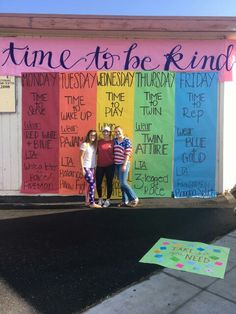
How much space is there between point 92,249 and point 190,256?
1.24 m

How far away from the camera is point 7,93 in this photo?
7348mm

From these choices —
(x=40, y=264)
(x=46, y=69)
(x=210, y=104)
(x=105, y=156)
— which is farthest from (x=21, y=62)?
(x=40, y=264)

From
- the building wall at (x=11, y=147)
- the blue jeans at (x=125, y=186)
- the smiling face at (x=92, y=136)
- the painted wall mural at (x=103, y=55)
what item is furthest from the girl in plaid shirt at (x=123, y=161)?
the building wall at (x=11, y=147)

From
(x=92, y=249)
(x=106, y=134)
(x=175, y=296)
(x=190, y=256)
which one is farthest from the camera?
(x=106, y=134)

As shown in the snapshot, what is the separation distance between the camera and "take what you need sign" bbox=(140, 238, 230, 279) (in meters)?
4.20

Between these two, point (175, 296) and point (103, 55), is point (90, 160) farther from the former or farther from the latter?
point (175, 296)

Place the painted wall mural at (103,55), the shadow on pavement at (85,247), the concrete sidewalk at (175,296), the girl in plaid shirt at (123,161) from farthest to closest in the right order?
1. the painted wall mural at (103,55)
2. the girl in plaid shirt at (123,161)
3. the shadow on pavement at (85,247)
4. the concrete sidewalk at (175,296)

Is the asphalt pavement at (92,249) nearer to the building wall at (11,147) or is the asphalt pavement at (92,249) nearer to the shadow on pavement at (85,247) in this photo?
the shadow on pavement at (85,247)

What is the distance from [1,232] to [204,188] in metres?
4.02

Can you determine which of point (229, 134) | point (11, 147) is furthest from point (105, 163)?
point (229, 134)

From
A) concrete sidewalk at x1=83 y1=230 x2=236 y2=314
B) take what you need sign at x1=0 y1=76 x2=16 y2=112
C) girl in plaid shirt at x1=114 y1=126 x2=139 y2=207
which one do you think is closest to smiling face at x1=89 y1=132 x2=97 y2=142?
girl in plaid shirt at x1=114 y1=126 x2=139 y2=207

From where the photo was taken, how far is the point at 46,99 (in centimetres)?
737

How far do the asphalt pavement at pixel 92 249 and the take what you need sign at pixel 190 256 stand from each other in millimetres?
135

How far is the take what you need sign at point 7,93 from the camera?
732 centimetres
